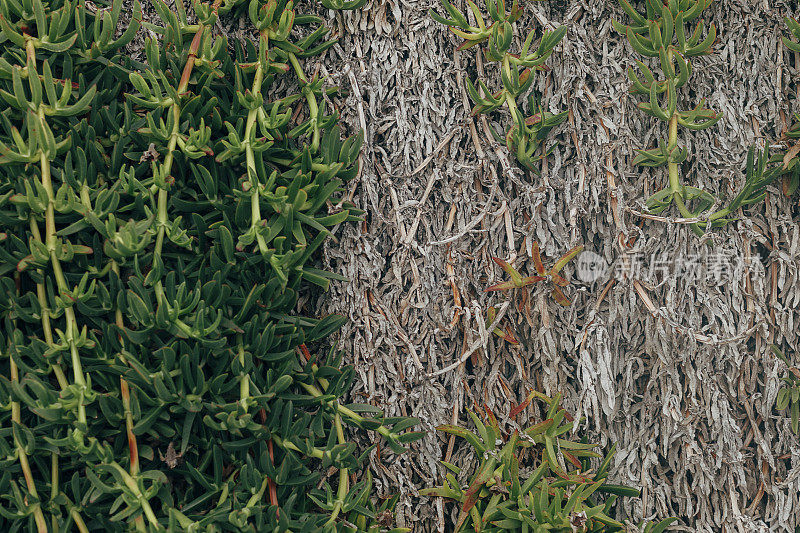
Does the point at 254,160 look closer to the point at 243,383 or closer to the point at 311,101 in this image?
the point at 311,101

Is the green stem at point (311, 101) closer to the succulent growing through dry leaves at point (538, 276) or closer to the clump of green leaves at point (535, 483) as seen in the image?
the succulent growing through dry leaves at point (538, 276)

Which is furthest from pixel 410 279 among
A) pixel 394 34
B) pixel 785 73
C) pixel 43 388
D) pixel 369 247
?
pixel 785 73

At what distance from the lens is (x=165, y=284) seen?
0.72 m

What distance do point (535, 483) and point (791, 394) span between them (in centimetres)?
39

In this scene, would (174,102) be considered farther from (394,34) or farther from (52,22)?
(394,34)

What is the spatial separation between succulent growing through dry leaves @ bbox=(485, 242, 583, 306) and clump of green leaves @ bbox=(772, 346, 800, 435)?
0.31m

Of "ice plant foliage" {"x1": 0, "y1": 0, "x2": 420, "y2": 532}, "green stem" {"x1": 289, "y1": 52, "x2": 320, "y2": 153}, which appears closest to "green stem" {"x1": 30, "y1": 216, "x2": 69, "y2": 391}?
"ice plant foliage" {"x1": 0, "y1": 0, "x2": 420, "y2": 532}

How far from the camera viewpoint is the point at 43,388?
0.64m

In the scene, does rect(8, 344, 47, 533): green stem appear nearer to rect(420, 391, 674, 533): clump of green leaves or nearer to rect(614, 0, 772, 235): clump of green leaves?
rect(420, 391, 674, 533): clump of green leaves

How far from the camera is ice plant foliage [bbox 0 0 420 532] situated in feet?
2.23

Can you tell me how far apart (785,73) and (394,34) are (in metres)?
0.56

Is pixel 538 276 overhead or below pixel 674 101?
below

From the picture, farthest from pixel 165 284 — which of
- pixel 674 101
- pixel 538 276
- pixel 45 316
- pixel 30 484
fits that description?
pixel 674 101

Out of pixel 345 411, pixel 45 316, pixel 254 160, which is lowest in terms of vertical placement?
pixel 345 411
